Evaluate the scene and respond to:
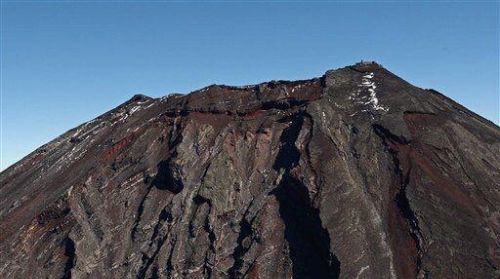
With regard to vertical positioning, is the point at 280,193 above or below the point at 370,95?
below

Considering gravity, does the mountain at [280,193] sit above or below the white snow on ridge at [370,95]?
below

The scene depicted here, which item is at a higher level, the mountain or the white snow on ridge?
the white snow on ridge

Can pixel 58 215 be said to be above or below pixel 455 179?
below

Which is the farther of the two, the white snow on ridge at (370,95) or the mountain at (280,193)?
the white snow on ridge at (370,95)

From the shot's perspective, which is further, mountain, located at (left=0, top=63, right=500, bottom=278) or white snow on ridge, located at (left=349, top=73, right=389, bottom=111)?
white snow on ridge, located at (left=349, top=73, right=389, bottom=111)

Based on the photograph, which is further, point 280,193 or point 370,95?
point 370,95

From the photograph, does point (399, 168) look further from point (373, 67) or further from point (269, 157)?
point (373, 67)

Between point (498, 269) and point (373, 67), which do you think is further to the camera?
point (373, 67)

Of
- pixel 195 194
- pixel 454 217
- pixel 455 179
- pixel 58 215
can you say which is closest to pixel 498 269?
pixel 454 217
